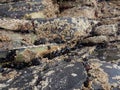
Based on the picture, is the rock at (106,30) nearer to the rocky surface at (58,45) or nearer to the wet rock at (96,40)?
the rocky surface at (58,45)

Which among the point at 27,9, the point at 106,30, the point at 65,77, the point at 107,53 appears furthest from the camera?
the point at 27,9

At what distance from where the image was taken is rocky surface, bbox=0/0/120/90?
17.9 ft

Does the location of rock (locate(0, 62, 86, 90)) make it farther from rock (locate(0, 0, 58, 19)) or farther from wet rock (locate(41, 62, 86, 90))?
rock (locate(0, 0, 58, 19))

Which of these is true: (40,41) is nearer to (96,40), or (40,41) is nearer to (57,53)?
(57,53)

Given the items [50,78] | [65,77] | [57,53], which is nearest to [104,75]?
[65,77]

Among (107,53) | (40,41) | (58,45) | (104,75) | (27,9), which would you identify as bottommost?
(104,75)

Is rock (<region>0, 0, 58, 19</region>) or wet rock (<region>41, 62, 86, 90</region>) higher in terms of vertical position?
rock (<region>0, 0, 58, 19</region>)

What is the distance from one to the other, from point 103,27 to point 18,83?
8.35 feet

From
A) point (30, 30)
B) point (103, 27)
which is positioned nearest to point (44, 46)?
point (30, 30)

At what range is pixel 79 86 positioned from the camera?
5199mm

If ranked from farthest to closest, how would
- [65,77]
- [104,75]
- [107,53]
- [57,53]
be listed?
[57,53], [107,53], [104,75], [65,77]

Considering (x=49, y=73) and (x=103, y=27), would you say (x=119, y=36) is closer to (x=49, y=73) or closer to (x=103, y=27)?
(x=103, y=27)

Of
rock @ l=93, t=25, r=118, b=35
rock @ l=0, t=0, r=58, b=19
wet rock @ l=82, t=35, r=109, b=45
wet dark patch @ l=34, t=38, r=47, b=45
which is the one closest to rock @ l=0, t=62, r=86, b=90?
wet dark patch @ l=34, t=38, r=47, b=45

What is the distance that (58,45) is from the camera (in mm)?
6727
